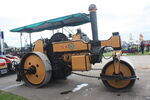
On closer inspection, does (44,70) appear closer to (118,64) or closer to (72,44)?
(72,44)

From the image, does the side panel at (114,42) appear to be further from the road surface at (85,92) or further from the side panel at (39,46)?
the side panel at (39,46)

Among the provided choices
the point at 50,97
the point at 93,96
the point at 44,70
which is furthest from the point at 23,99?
the point at 93,96

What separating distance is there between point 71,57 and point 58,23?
4.79 ft

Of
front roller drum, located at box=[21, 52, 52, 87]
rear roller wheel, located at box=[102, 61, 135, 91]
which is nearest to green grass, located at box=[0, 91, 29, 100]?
front roller drum, located at box=[21, 52, 52, 87]

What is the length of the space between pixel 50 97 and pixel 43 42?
7.12ft

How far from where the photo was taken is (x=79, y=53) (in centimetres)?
568

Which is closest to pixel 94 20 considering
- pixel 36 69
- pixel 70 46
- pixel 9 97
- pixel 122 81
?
pixel 70 46

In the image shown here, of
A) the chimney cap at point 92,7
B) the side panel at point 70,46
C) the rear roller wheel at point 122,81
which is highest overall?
the chimney cap at point 92,7

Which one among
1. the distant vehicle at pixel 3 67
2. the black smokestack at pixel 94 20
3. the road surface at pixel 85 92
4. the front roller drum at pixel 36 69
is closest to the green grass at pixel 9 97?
the road surface at pixel 85 92

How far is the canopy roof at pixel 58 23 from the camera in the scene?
19.8ft

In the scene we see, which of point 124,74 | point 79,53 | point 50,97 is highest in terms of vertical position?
point 79,53

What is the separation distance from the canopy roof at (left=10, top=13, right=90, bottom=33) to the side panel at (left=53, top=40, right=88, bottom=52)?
78 cm

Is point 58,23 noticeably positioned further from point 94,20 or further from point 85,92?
point 85,92

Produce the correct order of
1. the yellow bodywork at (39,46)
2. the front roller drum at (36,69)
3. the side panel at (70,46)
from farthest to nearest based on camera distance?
the yellow bodywork at (39,46)
the front roller drum at (36,69)
the side panel at (70,46)
